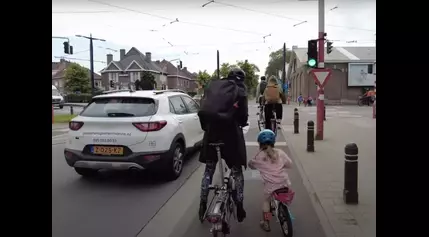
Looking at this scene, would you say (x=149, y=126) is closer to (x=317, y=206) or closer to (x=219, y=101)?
(x=219, y=101)

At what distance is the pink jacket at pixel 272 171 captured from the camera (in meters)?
3.98

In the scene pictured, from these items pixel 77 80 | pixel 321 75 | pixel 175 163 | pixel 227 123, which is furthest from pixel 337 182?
pixel 77 80

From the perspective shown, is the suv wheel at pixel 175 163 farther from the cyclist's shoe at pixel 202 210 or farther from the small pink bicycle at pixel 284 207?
the small pink bicycle at pixel 284 207

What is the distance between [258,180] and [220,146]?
2786 mm

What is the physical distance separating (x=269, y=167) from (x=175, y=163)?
2620mm

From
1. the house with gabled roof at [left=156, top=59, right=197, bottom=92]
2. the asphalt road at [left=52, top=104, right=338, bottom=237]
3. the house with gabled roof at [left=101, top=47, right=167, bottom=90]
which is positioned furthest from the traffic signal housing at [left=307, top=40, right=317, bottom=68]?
the house with gabled roof at [left=156, top=59, right=197, bottom=92]

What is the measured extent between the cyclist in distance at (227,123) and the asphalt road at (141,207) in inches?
14.6

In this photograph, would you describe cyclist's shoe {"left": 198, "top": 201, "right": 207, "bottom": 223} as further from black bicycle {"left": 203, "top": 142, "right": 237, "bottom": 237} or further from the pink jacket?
the pink jacket

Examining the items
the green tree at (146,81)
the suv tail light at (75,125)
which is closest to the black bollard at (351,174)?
the suv tail light at (75,125)

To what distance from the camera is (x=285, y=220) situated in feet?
12.7

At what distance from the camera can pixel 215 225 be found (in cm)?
338
